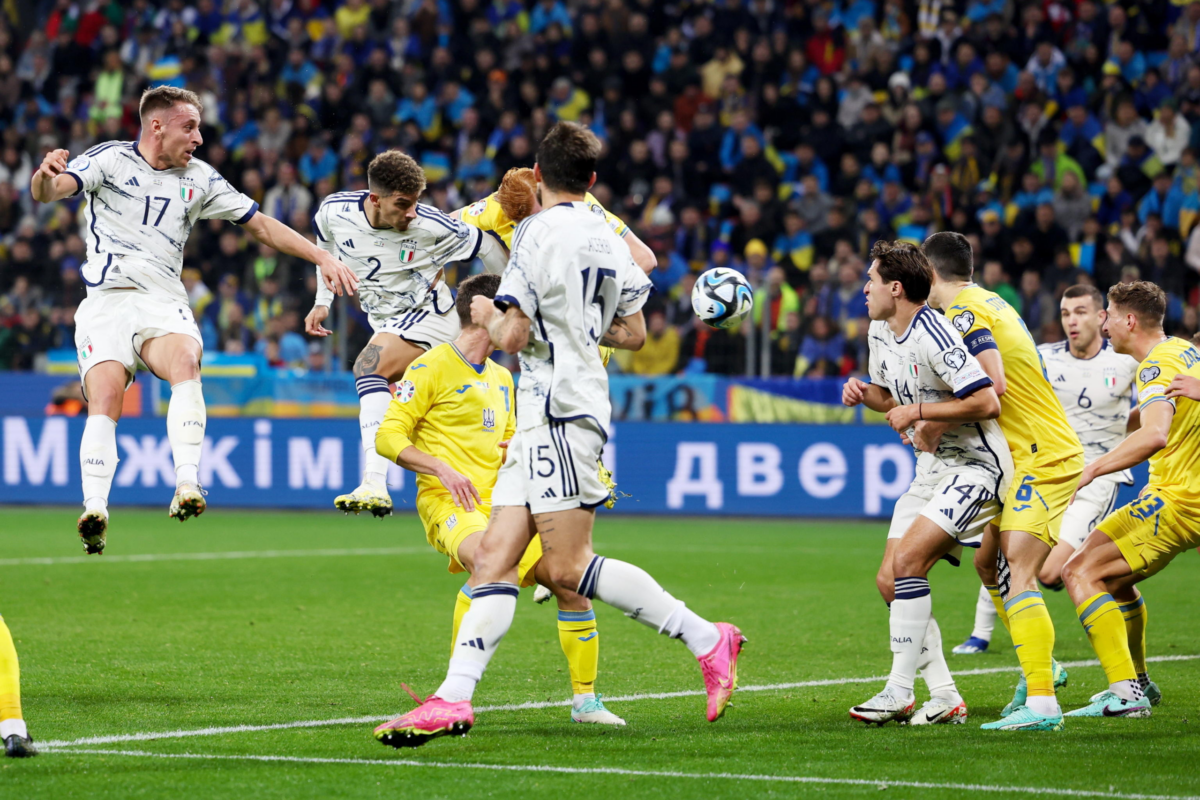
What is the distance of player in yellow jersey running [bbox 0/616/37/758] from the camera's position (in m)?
5.27

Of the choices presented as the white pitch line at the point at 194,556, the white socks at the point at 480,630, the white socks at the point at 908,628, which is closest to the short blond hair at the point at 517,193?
the white socks at the point at 480,630

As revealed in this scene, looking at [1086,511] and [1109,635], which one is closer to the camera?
[1109,635]

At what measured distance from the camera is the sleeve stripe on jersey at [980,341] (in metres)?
6.51

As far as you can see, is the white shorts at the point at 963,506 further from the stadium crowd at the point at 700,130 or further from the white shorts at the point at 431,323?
the stadium crowd at the point at 700,130

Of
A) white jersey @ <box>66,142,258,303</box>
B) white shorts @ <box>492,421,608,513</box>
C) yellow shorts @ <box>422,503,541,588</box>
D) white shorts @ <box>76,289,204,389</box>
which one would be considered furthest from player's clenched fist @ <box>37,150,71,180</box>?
white shorts @ <box>492,421,608,513</box>

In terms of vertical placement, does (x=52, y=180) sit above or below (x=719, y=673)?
above

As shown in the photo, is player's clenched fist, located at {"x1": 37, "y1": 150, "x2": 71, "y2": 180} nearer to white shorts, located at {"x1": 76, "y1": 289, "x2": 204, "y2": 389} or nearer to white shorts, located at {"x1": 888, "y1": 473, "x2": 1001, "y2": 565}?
white shorts, located at {"x1": 76, "y1": 289, "x2": 204, "y2": 389}

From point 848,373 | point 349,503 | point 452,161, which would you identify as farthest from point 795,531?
point 349,503

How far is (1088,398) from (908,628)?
12.8ft

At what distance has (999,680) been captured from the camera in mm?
8047

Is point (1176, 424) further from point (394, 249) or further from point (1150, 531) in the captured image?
point (394, 249)

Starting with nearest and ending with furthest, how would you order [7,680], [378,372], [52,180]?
[7,680]
[52,180]
[378,372]

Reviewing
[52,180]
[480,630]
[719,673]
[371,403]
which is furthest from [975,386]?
[52,180]

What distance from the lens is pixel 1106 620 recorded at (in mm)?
6844
